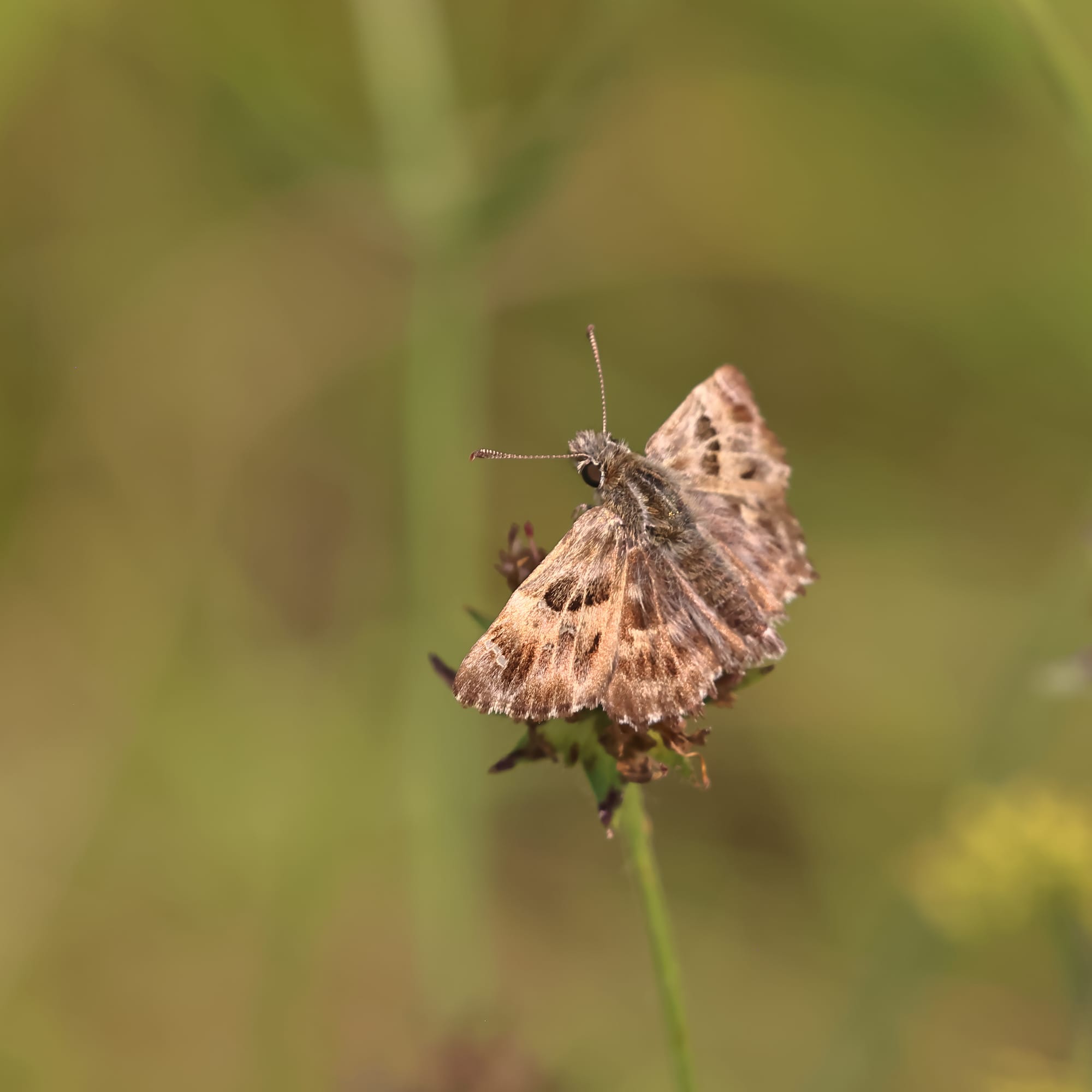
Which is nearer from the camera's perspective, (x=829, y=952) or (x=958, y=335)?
(x=829, y=952)

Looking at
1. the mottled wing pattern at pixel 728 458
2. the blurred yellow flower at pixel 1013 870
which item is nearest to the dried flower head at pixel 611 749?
the mottled wing pattern at pixel 728 458

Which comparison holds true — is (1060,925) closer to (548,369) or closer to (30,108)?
(548,369)

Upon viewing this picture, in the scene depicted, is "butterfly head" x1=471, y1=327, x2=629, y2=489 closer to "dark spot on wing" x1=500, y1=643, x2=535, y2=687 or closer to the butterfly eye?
the butterfly eye

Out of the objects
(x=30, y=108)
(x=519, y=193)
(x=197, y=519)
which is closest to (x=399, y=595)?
(x=197, y=519)

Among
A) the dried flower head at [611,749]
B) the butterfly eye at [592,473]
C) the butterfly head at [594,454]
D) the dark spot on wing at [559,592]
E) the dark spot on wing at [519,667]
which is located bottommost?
the dried flower head at [611,749]

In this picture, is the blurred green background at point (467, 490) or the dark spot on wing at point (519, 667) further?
the blurred green background at point (467, 490)

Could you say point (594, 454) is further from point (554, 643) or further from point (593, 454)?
point (554, 643)

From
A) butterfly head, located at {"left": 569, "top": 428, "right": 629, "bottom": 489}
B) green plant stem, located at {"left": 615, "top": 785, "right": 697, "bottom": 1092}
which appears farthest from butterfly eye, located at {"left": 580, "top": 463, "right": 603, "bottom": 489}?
green plant stem, located at {"left": 615, "top": 785, "right": 697, "bottom": 1092}

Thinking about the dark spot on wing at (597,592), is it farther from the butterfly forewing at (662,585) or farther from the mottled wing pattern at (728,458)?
the mottled wing pattern at (728,458)
